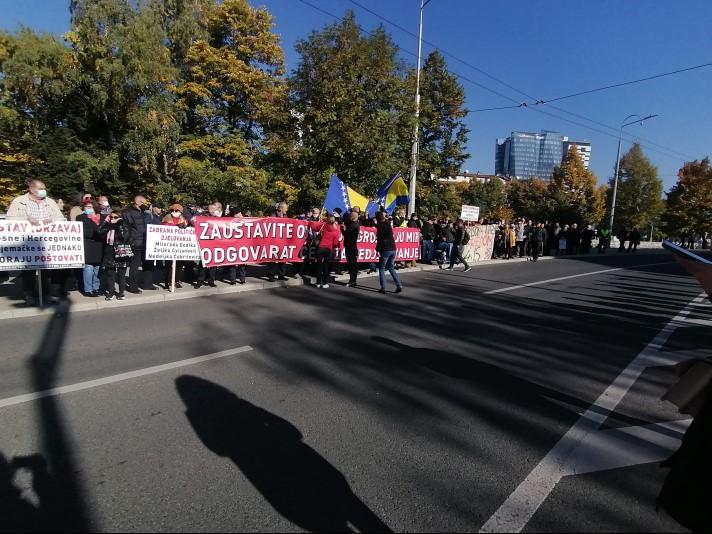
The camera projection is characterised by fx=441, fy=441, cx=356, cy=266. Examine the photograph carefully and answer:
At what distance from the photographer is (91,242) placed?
8.30m

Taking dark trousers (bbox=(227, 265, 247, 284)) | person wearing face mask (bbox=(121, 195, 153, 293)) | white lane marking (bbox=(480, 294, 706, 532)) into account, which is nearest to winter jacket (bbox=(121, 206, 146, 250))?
person wearing face mask (bbox=(121, 195, 153, 293))

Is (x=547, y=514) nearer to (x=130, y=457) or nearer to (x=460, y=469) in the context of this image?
(x=460, y=469)

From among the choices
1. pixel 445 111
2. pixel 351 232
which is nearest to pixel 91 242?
pixel 351 232

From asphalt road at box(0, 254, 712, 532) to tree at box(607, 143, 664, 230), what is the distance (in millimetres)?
58765

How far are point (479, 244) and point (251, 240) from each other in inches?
514

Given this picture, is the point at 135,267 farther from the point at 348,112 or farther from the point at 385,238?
the point at 348,112

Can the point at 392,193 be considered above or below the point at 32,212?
above

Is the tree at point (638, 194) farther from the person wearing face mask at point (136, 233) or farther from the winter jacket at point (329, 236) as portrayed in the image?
the person wearing face mask at point (136, 233)

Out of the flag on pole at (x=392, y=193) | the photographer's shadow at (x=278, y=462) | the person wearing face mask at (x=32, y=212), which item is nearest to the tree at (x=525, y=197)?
the flag on pole at (x=392, y=193)

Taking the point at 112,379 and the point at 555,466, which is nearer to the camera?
the point at 555,466

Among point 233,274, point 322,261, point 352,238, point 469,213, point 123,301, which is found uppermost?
point 469,213

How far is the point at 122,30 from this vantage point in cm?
2430

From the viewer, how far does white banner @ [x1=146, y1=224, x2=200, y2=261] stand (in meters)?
8.82

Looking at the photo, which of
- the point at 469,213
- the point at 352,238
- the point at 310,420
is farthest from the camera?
the point at 469,213
